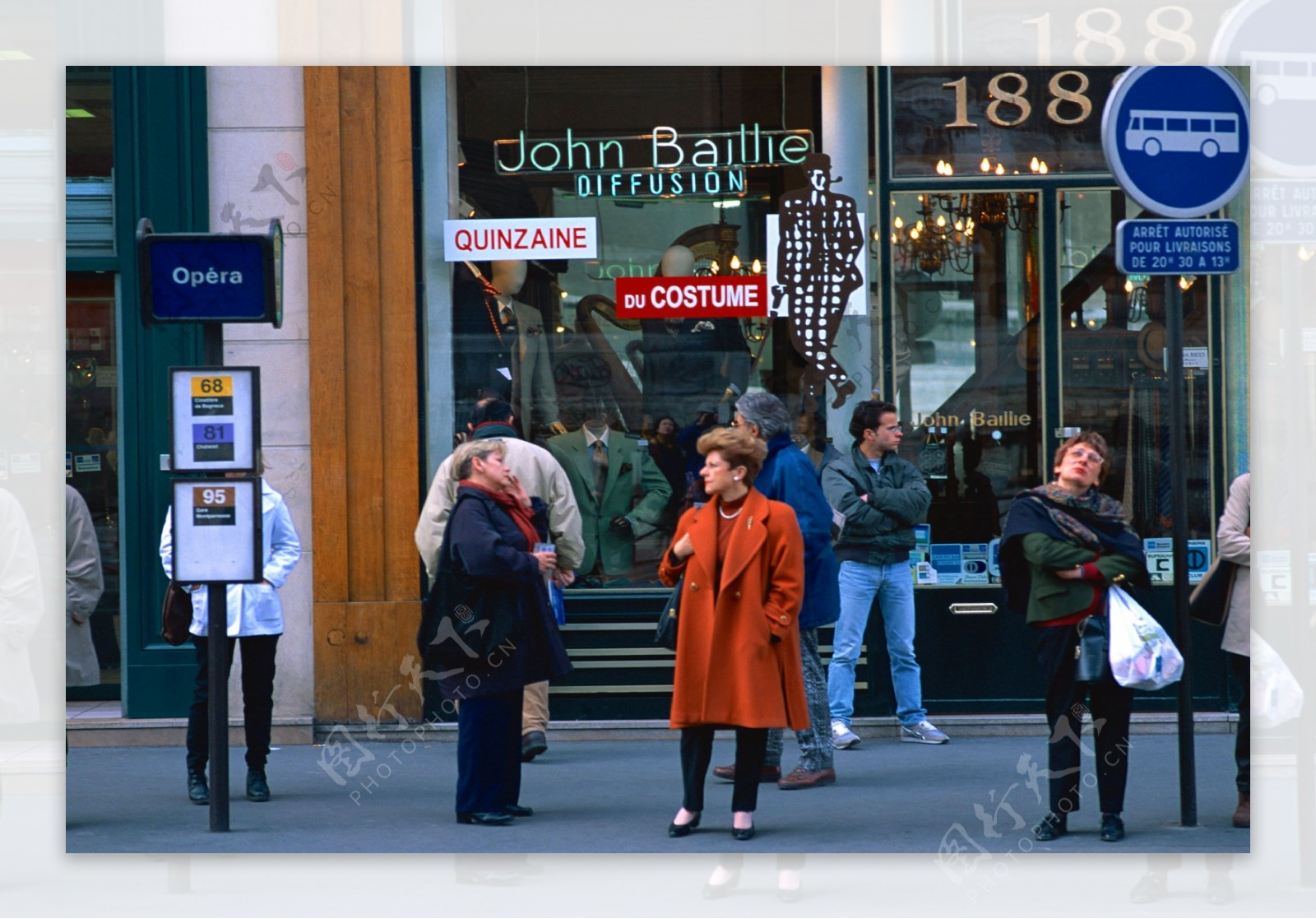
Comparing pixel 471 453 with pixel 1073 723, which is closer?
pixel 1073 723

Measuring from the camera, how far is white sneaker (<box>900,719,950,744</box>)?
9133mm

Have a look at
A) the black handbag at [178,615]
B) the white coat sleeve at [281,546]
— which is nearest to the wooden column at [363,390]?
the white coat sleeve at [281,546]

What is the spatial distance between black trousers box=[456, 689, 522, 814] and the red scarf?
70cm

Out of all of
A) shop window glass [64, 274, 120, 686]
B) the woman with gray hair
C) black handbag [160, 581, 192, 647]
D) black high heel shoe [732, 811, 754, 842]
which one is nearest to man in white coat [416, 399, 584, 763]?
the woman with gray hair

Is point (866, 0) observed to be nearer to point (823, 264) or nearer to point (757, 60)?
point (757, 60)

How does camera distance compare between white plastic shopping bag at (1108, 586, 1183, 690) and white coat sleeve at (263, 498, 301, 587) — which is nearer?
white plastic shopping bag at (1108, 586, 1183, 690)

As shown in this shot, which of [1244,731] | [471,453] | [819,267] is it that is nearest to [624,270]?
[819,267]

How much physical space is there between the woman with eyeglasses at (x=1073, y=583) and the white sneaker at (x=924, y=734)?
7.37ft

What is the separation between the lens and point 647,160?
968cm

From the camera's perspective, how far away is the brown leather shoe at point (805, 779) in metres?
7.97

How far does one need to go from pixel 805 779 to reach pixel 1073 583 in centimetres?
195

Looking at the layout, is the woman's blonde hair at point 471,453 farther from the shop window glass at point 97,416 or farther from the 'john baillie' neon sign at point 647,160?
the shop window glass at point 97,416

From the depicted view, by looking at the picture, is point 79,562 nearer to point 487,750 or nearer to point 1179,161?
point 487,750

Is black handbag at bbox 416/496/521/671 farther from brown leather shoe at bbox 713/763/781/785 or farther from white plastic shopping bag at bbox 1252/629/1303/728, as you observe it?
white plastic shopping bag at bbox 1252/629/1303/728
